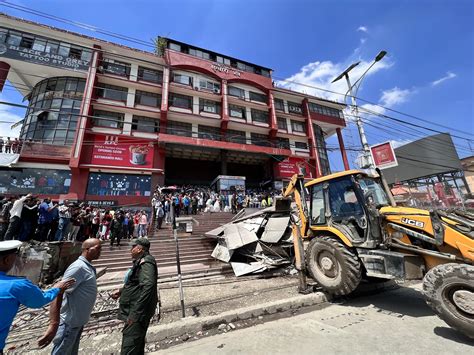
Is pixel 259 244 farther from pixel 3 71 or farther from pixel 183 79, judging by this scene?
pixel 3 71

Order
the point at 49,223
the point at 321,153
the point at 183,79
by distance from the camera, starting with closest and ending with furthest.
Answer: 1. the point at 49,223
2. the point at 183,79
3. the point at 321,153

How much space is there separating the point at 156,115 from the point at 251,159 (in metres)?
12.3

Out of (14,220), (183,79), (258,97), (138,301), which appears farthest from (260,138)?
(138,301)

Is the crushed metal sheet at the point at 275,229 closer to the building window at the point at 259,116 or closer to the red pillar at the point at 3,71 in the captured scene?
the building window at the point at 259,116

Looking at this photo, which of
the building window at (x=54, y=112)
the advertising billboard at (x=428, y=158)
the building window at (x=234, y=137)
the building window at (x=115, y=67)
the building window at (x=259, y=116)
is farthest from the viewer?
the building window at (x=259, y=116)

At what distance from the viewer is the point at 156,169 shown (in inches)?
807

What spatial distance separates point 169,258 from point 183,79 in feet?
72.2

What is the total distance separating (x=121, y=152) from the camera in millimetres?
19828

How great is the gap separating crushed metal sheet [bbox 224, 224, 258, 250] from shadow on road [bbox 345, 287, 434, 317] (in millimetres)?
4270

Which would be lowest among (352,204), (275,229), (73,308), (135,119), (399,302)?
(399,302)

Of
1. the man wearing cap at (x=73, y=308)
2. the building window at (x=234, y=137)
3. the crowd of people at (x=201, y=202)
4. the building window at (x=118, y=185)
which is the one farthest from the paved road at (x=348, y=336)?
the building window at (x=234, y=137)

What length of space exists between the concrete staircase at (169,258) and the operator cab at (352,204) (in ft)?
15.8

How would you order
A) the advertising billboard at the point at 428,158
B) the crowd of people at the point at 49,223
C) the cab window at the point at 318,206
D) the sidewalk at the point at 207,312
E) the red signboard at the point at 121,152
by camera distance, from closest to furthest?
the sidewalk at the point at 207,312, the cab window at the point at 318,206, the crowd of people at the point at 49,223, the red signboard at the point at 121,152, the advertising billboard at the point at 428,158

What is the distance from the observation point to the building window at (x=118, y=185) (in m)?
18.4
